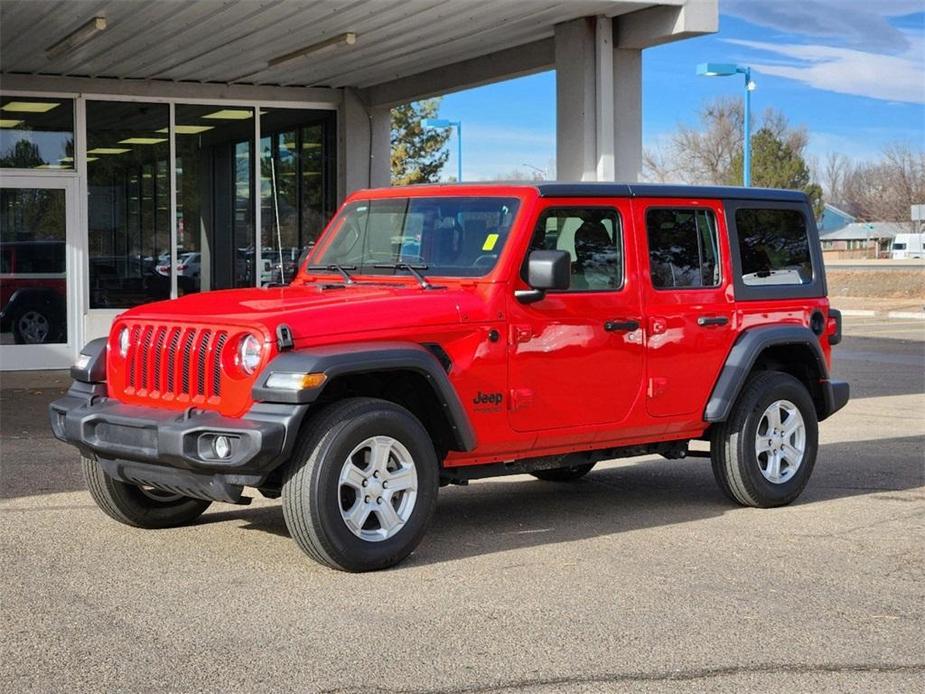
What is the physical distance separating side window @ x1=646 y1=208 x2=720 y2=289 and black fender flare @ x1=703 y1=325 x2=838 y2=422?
400 mm

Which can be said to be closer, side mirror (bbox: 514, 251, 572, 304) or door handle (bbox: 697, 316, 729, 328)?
side mirror (bbox: 514, 251, 572, 304)

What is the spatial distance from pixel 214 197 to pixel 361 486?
12635mm

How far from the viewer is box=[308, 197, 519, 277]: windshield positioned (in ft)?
24.5

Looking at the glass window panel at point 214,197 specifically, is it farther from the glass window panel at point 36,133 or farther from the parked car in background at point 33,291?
the parked car in background at point 33,291

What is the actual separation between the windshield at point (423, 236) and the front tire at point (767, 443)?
1.99 meters

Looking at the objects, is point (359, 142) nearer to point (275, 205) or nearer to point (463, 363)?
point (275, 205)

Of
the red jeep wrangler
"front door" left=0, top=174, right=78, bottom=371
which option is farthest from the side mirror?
"front door" left=0, top=174, right=78, bottom=371

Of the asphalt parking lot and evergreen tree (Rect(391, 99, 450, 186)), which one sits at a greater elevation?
evergreen tree (Rect(391, 99, 450, 186))

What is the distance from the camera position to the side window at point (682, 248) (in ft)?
26.5

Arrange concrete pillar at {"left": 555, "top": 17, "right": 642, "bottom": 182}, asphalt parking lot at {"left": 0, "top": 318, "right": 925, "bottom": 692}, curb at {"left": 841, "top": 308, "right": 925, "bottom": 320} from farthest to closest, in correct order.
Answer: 1. curb at {"left": 841, "top": 308, "right": 925, "bottom": 320}
2. concrete pillar at {"left": 555, "top": 17, "right": 642, "bottom": 182}
3. asphalt parking lot at {"left": 0, "top": 318, "right": 925, "bottom": 692}

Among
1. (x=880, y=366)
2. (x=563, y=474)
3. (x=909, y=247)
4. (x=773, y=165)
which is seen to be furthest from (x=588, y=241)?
(x=909, y=247)

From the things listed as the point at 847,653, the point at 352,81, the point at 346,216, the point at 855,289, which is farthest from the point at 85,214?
the point at 855,289

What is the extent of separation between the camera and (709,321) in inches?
322

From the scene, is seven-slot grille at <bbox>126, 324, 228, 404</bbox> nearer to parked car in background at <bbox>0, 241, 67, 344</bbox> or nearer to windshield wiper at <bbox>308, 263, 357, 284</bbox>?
windshield wiper at <bbox>308, 263, 357, 284</bbox>
